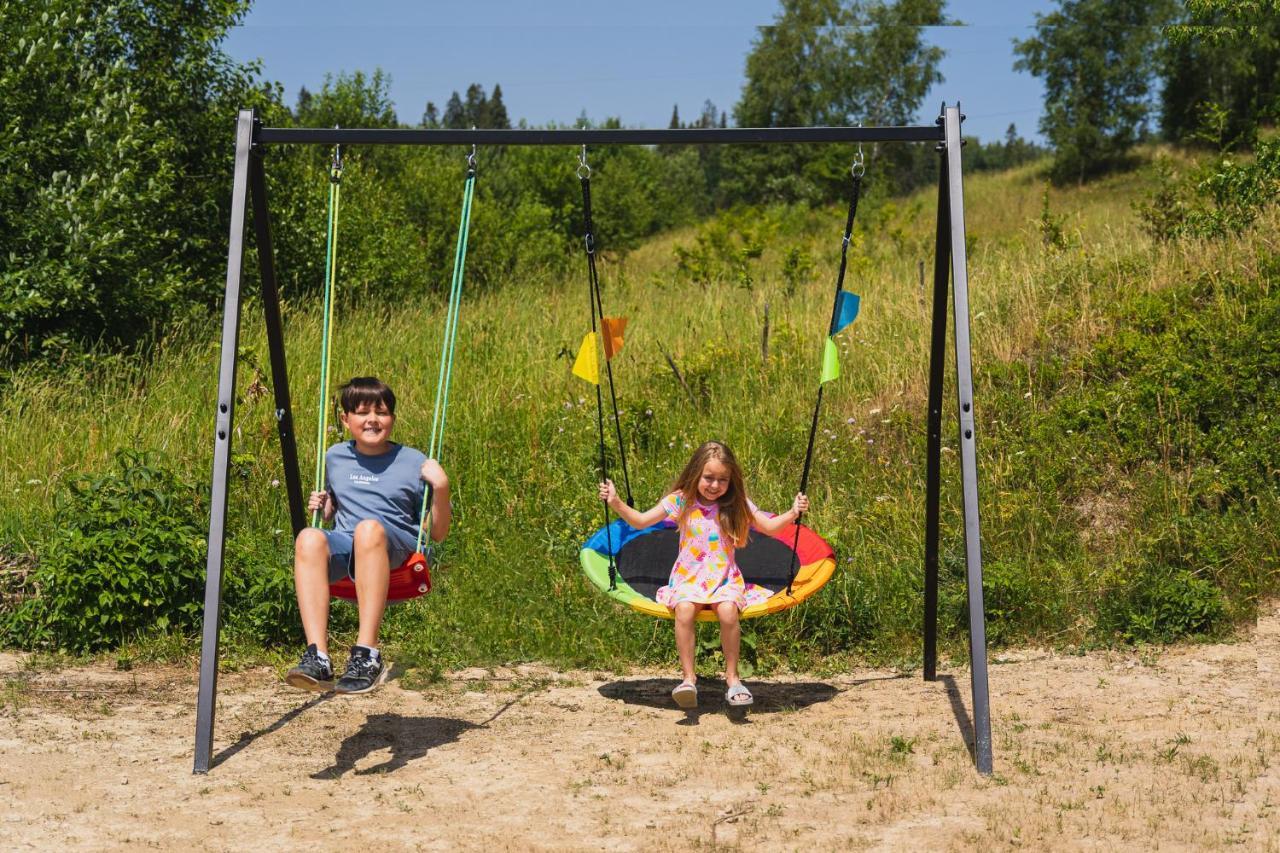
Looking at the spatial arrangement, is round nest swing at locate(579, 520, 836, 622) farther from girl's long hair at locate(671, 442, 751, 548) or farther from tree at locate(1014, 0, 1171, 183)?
tree at locate(1014, 0, 1171, 183)

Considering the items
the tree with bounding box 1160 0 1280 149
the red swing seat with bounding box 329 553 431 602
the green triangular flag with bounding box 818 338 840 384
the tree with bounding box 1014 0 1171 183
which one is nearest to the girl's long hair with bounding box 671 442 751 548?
the green triangular flag with bounding box 818 338 840 384

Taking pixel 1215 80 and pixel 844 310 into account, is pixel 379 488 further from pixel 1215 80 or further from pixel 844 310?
pixel 1215 80

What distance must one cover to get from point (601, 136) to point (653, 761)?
87.6 inches

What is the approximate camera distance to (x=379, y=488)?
488 centimetres

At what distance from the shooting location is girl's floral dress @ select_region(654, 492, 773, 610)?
519 centimetres

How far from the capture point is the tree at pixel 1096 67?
3775 centimetres

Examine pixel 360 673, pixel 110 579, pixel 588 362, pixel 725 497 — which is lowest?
pixel 360 673

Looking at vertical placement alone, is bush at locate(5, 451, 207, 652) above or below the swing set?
below

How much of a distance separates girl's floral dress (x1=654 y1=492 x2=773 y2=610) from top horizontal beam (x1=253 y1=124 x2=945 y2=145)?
1.46 metres

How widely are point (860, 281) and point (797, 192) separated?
30822 millimetres

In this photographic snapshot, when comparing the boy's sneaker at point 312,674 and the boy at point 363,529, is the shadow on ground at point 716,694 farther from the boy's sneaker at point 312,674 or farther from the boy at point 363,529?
the boy's sneaker at point 312,674

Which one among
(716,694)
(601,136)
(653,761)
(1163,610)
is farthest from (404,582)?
(1163,610)

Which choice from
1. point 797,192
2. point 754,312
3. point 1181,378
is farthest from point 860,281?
point 797,192

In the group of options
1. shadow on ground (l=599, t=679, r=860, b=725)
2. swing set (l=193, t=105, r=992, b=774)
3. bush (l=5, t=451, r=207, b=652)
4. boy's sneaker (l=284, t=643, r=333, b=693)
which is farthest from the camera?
bush (l=5, t=451, r=207, b=652)
